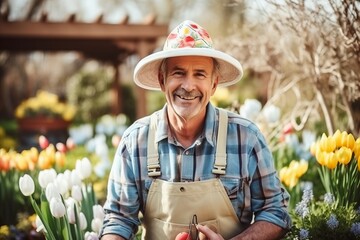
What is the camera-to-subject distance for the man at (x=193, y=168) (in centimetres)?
232

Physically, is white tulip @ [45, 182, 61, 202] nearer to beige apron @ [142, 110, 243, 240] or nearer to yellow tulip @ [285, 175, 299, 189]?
beige apron @ [142, 110, 243, 240]

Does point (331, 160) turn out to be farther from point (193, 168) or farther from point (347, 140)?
point (193, 168)

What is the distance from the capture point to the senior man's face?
2295 millimetres

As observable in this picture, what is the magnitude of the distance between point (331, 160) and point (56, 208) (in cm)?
136

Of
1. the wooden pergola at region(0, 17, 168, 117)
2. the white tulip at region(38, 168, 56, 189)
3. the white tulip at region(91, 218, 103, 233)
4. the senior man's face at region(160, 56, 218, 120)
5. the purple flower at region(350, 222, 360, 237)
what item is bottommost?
the white tulip at region(91, 218, 103, 233)

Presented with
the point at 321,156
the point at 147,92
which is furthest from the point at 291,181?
the point at 147,92

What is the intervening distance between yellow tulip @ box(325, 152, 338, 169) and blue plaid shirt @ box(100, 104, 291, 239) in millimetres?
397

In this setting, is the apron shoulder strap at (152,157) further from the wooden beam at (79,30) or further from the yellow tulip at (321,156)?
the wooden beam at (79,30)

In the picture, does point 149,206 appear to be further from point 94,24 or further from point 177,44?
point 94,24

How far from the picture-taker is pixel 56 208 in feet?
7.95

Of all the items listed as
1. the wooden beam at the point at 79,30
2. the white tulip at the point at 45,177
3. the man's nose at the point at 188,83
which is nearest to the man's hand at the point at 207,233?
the man's nose at the point at 188,83

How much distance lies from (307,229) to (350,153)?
0.49 m

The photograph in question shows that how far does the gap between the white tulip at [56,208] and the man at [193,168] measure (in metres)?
0.21

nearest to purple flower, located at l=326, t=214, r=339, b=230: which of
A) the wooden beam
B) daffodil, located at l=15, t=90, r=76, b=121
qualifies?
the wooden beam
